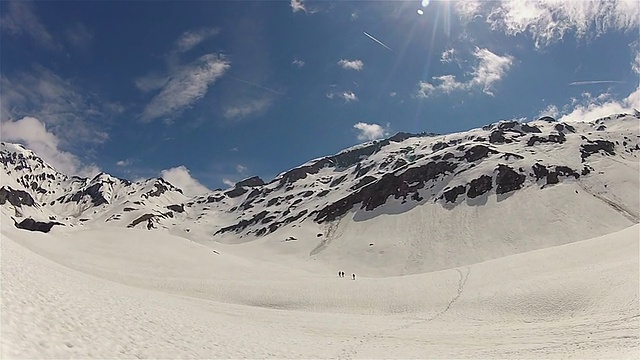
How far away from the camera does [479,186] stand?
117375 millimetres

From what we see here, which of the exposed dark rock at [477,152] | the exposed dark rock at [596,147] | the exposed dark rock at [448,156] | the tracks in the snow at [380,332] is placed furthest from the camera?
the exposed dark rock at [448,156]

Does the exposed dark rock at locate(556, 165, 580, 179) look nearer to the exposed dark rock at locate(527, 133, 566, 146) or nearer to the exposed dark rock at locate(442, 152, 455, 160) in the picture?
the exposed dark rock at locate(442, 152, 455, 160)

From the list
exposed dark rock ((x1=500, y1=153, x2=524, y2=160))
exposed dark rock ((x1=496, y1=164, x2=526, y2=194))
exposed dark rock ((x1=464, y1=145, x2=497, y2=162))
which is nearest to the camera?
exposed dark rock ((x1=496, y1=164, x2=526, y2=194))

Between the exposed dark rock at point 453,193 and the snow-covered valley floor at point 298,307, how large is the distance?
60.5 meters

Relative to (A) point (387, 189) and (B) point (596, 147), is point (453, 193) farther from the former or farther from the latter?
(B) point (596, 147)

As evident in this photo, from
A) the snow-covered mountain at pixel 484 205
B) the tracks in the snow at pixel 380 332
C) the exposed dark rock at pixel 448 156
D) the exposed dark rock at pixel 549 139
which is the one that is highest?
the exposed dark rock at pixel 549 139

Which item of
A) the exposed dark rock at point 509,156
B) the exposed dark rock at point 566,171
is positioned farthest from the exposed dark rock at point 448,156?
the exposed dark rock at point 566,171

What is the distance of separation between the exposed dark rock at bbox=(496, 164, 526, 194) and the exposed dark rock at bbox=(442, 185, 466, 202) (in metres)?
9.91

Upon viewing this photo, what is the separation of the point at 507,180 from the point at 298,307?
3722 inches

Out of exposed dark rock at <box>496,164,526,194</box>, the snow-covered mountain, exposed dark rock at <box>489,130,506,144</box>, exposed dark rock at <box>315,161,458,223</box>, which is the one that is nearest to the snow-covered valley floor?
the snow-covered mountain

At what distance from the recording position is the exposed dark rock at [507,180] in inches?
4464

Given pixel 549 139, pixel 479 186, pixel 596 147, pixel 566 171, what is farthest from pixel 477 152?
pixel 596 147

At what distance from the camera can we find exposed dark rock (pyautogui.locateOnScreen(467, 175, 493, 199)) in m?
116

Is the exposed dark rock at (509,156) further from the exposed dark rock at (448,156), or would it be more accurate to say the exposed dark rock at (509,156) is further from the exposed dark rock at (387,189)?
the exposed dark rock at (448,156)
